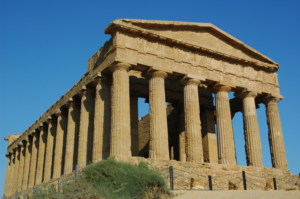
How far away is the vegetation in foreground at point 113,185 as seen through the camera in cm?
1211

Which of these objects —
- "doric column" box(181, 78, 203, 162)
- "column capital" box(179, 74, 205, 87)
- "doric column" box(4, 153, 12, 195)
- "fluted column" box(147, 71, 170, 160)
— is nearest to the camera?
"fluted column" box(147, 71, 170, 160)

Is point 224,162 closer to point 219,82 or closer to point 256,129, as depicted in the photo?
point 256,129

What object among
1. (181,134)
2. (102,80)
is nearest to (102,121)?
(102,80)

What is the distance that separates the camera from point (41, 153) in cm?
3039

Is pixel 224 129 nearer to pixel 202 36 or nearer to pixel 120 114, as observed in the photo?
pixel 202 36

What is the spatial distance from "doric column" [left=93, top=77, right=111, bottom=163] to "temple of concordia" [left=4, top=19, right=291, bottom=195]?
0.06 m

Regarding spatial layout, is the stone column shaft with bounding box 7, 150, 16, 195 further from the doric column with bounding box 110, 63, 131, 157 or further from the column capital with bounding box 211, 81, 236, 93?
the column capital with bounding box 211, 81, 236, 93

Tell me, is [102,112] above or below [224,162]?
above

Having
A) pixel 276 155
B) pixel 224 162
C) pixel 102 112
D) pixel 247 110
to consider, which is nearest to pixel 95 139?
pixel 102 112

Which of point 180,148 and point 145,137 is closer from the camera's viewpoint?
point 180,148

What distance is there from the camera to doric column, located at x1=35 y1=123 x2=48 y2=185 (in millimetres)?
29253

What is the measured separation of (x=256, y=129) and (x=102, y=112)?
33.3 feet

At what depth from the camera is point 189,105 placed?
2102cm

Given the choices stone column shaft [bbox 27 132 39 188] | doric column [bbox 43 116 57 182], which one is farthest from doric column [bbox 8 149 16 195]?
doric column [bbox 43 116 57 182]
